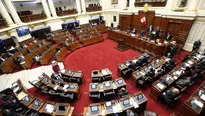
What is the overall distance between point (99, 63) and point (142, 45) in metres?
4.73

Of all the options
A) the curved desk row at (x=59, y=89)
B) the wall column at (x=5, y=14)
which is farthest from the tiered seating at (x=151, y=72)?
the wall column at (x=5, y=14)

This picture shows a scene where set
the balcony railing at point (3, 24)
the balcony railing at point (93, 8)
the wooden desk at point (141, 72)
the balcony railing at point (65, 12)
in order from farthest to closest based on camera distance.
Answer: the balcony railing at point (93, 8)
the balcony railing at point (65, 12)
the balcony railing at point (3, 24)
the wooden desk at point (141, 72)

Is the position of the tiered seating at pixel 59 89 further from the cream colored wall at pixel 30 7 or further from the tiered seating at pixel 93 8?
the tiered seating at pixel 93 8

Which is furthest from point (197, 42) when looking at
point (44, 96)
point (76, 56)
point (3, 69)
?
point (3, 69)

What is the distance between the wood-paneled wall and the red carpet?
1768 millimetres

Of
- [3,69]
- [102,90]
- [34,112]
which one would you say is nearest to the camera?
[34,112]

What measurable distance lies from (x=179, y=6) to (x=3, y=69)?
17347 mm

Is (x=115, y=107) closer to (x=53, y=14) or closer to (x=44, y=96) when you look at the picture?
(x=44, y=96)

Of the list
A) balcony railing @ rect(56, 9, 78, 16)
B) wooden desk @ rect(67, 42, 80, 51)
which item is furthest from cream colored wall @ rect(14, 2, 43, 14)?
wooden desk @ rect(67, 42, 80, 51)

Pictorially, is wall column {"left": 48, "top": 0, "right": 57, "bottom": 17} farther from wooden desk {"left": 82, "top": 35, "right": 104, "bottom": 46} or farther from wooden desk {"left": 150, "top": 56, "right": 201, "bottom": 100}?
wooden desk {"left": 150, "top": 56, "right": 201, "bottom": 100}

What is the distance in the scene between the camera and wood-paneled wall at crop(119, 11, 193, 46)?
32.3ft

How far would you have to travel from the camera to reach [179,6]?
11.0 meters

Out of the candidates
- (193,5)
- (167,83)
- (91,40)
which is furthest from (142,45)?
(91,40)

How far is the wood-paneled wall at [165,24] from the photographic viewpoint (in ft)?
32.3
